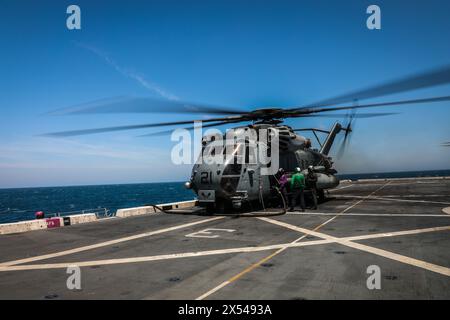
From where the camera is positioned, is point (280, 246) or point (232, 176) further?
point (232, 176)

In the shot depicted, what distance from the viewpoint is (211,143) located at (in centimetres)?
1566

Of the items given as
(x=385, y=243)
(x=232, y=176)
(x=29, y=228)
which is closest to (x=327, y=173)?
(x=232, y=176)

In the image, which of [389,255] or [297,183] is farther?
[297,183]

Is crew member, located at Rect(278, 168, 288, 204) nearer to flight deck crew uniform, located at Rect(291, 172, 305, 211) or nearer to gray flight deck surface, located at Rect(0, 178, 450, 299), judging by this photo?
flight deck crew uniform, located at Rect(291, 172, 305, 211)

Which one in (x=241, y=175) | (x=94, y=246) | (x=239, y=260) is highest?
(x=241, y=175)

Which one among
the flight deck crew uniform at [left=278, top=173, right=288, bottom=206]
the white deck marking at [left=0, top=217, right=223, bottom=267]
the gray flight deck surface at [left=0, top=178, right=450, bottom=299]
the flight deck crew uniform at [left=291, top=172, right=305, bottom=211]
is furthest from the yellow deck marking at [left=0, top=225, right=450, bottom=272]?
the flight deck crew uniform at [left=278, top=173, right=288, bottom=206]

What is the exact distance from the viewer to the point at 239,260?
7395 mm

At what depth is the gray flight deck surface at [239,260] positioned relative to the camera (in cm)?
552

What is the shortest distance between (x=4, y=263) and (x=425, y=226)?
1283 cm

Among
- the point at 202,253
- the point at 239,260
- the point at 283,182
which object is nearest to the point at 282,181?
the point at 283,182

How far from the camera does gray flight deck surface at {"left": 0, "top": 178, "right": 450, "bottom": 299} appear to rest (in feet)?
18.1

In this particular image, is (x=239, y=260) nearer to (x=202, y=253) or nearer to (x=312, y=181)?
(x=202, y=253)

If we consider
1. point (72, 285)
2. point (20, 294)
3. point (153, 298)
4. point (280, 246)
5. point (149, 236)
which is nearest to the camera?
point (153, 298)
